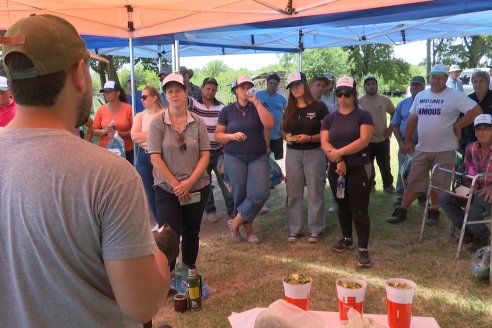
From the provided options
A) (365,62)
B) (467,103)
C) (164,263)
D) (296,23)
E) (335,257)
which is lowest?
(335,257)

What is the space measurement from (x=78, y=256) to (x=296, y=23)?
491 centimetres

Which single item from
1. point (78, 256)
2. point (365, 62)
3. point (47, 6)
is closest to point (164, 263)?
point (78, 256)

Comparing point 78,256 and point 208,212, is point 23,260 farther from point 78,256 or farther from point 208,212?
point 208,212

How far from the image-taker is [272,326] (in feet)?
4.47

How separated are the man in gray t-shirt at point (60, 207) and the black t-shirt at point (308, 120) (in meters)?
3.62

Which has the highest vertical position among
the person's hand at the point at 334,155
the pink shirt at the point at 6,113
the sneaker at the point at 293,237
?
the pink shirt at the point at 6,113

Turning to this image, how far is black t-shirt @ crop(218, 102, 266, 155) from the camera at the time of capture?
4.54 meters

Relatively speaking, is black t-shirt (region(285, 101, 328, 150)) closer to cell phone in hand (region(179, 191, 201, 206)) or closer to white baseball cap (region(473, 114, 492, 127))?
white baseball cap (region(473, 114, 492, 127))

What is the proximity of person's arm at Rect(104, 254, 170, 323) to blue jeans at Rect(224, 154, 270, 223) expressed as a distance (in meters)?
3.52

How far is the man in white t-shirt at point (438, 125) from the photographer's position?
481 centimetres

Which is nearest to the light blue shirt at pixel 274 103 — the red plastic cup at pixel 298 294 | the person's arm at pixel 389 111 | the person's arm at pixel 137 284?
the person's arm at pixel 389 111

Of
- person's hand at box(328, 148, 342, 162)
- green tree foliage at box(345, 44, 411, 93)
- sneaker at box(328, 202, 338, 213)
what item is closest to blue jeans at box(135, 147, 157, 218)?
person's hand at box(328, 148, 342, 162)

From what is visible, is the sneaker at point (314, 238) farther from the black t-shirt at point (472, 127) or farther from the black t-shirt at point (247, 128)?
the black t-shirt at point (472, 127)

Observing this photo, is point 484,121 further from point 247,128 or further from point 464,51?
point 464,51
